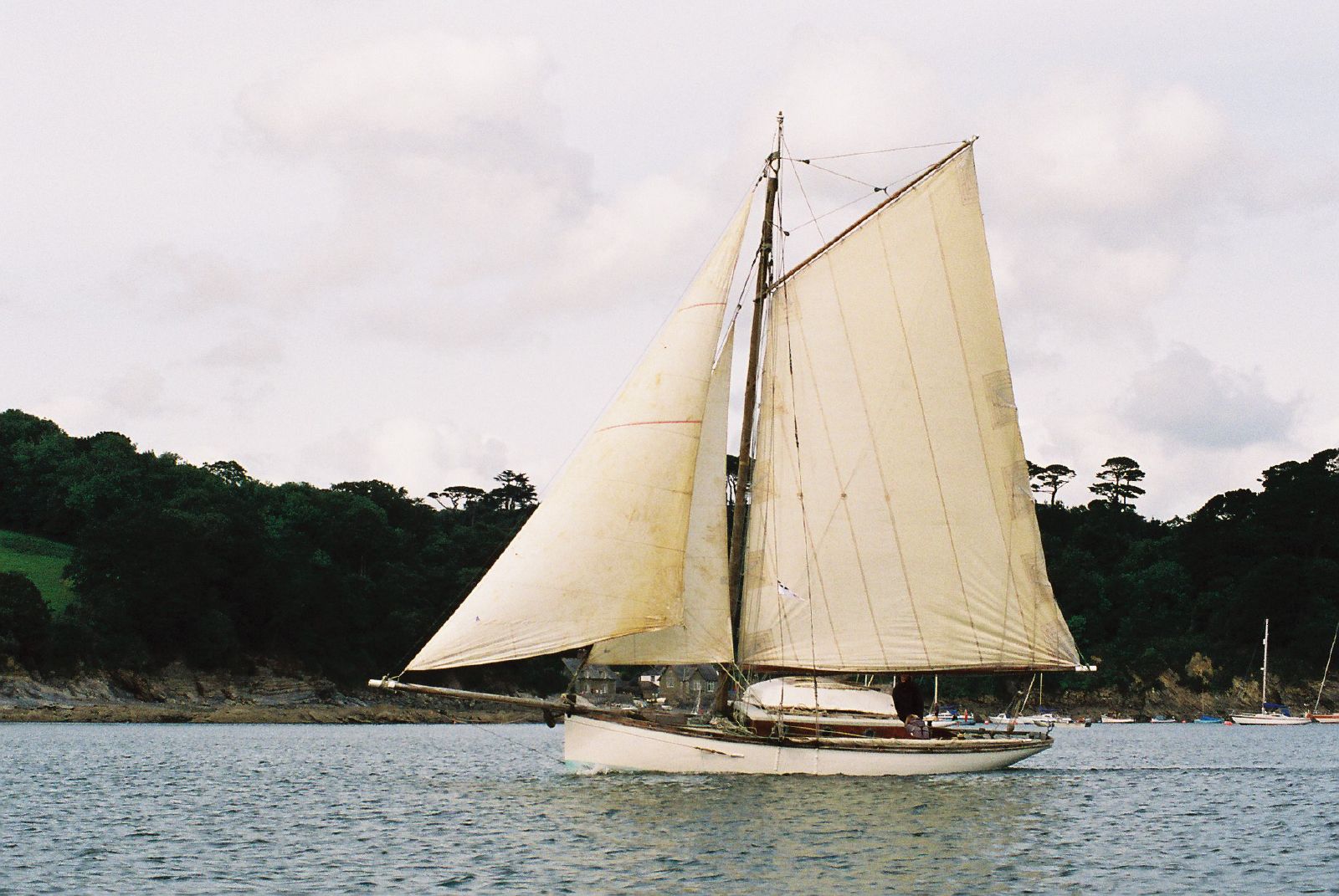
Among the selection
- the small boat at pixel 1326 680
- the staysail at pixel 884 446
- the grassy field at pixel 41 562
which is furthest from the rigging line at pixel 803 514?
the small boat at pixel 1326 680

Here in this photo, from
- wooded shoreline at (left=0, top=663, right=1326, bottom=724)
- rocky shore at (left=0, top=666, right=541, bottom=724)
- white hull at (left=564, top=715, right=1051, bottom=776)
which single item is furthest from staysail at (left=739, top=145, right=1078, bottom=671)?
rocky shore at (left=0, top=666, right=541, bottom=724)

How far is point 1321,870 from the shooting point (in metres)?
32.2

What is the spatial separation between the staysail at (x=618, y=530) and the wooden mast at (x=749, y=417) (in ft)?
11.4

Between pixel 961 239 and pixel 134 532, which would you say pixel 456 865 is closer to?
pixel 961 239

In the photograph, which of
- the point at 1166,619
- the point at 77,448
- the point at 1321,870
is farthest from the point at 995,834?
the point at 77,448

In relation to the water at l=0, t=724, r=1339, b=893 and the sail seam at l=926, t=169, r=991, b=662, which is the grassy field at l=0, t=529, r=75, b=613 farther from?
the sail seam at l=926, t=169, r=991, b=662

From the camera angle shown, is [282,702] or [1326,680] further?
[1326,680]

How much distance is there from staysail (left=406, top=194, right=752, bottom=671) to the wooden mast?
3.46 meters

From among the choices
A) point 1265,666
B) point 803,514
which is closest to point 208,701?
point 803,514

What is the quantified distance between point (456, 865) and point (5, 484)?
158 metres

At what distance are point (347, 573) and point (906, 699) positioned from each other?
12277 centimetres

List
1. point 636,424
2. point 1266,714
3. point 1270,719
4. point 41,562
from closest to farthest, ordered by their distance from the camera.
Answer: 1. point 636,424
2. point 1270,719
3. point 41,562
4. point 1266,714

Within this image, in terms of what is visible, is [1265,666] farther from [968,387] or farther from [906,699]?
[968,387]

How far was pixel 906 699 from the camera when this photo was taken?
4872cm
